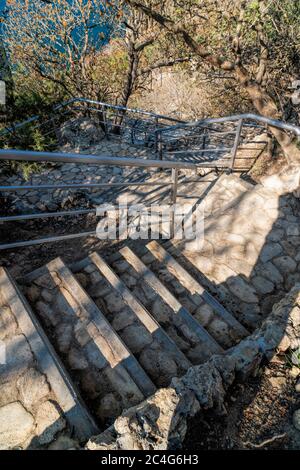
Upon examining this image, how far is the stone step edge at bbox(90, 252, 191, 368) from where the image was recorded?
208cm

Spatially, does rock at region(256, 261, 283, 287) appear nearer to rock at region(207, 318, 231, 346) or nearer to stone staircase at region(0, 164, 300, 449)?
stone staircase at region(0, 164, 300, 449)

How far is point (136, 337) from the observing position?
218 cm

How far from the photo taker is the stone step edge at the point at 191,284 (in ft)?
7.86

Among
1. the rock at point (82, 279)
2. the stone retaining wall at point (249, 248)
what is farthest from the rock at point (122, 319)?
the stone retaining wall at point (249, 248)

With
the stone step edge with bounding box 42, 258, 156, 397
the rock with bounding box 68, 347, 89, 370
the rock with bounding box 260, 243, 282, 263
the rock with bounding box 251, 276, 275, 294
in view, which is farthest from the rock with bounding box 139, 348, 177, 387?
the rock with bounding box 260, 243, 282, 263

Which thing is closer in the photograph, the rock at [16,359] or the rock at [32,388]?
the rock at [32,388]

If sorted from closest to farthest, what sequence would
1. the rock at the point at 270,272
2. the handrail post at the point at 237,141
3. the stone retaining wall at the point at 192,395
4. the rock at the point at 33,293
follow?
the stone retaining wall at the point at 192,395
the rock at the point at 33,293
the rock at the point at 270,272
the handrail post at the point at 237,141

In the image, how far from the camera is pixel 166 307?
8.12 ft

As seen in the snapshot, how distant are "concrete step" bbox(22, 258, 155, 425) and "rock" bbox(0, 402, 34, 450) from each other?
0.37 metres

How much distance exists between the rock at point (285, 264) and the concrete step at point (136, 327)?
1.57 m

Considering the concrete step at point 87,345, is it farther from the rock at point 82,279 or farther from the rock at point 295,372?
the rock at point 295,372

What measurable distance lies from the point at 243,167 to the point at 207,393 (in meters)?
5.45

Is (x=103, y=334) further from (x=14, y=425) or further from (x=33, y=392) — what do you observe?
(x=14, y=425)
